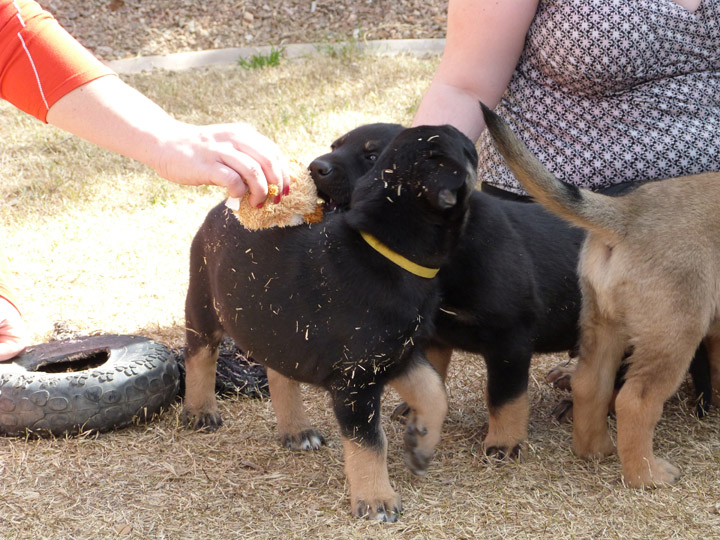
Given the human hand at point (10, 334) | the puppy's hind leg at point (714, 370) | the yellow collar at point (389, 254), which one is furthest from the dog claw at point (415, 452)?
the human hand at point (10, 334)

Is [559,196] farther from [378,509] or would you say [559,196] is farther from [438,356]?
[378,509]

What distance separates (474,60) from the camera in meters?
3.28

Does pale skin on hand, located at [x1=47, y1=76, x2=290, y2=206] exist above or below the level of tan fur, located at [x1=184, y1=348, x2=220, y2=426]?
above

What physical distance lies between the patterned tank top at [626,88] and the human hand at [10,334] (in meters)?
2.19

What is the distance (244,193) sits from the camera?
223 cm

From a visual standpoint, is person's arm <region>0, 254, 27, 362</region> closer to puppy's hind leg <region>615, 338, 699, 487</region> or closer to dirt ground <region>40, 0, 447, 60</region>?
puppy's hind leg <region>615, 338, 699, 487</region>

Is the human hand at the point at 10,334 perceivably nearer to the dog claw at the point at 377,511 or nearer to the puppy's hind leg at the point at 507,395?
the dog claw at the point at 377,511

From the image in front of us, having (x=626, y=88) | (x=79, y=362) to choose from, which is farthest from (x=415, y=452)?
(x=626, y=88)

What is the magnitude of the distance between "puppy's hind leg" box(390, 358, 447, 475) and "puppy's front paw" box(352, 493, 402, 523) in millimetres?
140

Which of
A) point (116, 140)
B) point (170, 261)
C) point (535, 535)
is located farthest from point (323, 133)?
point (535, 535)

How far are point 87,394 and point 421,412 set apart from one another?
1.23 metres

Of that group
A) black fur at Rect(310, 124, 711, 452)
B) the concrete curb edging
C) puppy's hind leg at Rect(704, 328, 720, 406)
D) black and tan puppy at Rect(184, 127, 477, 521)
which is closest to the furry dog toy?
black and tan puppy at Rect(184, 127, 477, 521)

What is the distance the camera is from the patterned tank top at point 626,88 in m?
3.05

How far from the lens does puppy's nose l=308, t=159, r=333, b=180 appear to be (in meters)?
2.85
